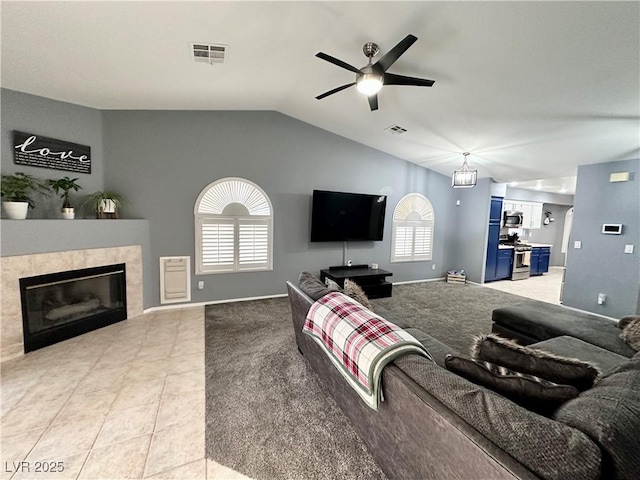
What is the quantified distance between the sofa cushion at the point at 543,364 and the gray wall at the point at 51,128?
16.0 ft

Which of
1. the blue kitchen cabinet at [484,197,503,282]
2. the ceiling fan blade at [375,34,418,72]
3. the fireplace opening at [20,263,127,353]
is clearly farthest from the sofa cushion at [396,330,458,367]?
the blue kitchen cabinet at [484,197,503,282]

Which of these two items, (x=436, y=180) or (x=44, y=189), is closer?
(x=44, y=189)

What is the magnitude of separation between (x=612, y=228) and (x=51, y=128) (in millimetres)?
8216

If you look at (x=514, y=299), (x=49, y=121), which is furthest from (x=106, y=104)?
(x=514, y=299)

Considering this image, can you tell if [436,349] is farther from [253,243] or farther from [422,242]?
[422,242]

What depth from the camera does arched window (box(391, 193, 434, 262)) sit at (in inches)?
243

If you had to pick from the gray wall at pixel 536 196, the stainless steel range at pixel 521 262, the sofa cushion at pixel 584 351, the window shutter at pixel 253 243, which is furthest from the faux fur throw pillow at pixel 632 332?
the gray wall at pixel 536 196

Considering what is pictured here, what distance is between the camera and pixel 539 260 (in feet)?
26.0

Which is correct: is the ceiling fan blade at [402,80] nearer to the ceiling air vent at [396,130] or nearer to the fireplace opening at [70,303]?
the ceiling air vent at [396,130]

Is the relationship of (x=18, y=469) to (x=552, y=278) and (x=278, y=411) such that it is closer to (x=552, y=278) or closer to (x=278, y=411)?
(x=278, y=411)

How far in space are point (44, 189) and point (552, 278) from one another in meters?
11.0

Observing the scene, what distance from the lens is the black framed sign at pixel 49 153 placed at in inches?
124

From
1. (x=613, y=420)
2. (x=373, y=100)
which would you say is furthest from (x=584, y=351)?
(x=373, y=100)

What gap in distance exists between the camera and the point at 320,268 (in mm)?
5438
